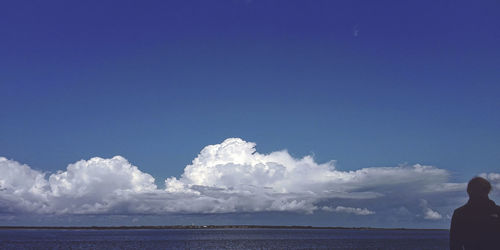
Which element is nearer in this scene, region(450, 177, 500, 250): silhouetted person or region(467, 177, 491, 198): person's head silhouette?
region(450, 177, 500, 250): silhouetted person

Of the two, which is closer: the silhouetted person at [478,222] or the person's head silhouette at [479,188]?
the silhouetted person at [478,222]

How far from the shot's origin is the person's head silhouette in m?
9.31

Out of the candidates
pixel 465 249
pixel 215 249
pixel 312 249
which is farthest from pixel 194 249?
pixel 465 249

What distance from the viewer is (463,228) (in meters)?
9.30

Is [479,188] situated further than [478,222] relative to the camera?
Yes

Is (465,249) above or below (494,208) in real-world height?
below

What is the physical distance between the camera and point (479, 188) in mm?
9320

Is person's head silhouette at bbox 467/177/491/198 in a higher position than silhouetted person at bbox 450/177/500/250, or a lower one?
higher

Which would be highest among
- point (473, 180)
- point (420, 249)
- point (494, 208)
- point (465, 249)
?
point (473, 180)

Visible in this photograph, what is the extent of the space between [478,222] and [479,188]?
0.69 meters

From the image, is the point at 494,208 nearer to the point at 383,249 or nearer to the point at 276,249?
the point at 276,249

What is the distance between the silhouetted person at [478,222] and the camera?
9.20 meters

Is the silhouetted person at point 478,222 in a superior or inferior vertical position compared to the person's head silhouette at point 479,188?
inferior

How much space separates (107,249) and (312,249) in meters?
67.3
